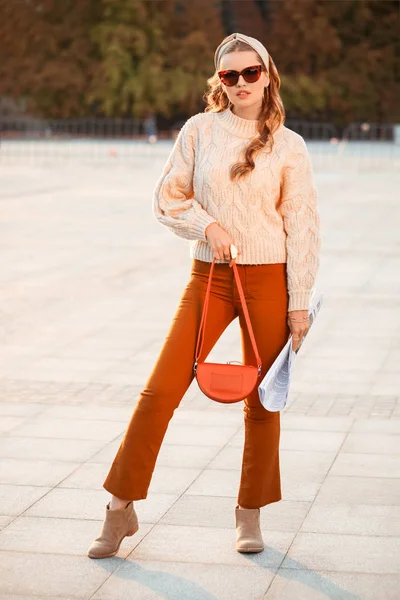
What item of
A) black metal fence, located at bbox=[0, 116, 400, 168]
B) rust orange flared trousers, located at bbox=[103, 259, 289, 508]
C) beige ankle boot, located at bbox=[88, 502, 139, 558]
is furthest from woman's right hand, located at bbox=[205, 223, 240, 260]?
black metal fence, located at bbox=[0, 116, 400, 168]

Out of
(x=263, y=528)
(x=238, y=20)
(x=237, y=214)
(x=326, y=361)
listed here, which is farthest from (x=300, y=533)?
(x=238, y=20)

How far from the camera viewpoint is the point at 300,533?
479cm

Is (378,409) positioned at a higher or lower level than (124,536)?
lower

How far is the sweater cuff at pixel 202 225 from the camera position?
4324 millimetres

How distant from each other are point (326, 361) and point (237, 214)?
13.6ft

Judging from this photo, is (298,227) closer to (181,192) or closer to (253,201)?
(253,201)

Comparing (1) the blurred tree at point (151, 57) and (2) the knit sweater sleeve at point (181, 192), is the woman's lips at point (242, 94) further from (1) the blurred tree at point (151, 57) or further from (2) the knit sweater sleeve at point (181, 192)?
(1) the blurred tree at point (151, 57)

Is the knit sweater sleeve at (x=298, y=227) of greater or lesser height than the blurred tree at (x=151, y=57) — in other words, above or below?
above

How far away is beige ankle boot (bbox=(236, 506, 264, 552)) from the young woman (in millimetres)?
405

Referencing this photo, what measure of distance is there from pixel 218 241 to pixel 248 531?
1101 mm

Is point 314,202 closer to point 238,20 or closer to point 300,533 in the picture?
point 300,533

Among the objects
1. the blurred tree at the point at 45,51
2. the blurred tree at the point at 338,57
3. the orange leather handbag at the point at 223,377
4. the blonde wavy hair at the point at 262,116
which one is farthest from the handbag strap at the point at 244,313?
the blurred tree at the point at 45,51

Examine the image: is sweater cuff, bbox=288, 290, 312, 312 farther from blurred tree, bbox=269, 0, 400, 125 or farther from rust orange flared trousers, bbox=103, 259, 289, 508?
blurred tree, bbox=269, 0, 400, 125

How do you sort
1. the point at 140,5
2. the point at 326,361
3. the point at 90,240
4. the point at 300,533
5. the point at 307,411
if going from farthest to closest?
1. the point at 140,5
2. the point at 90,240
3. the point at 326,361
4. the point at 307,411
5. the point at 300,533
